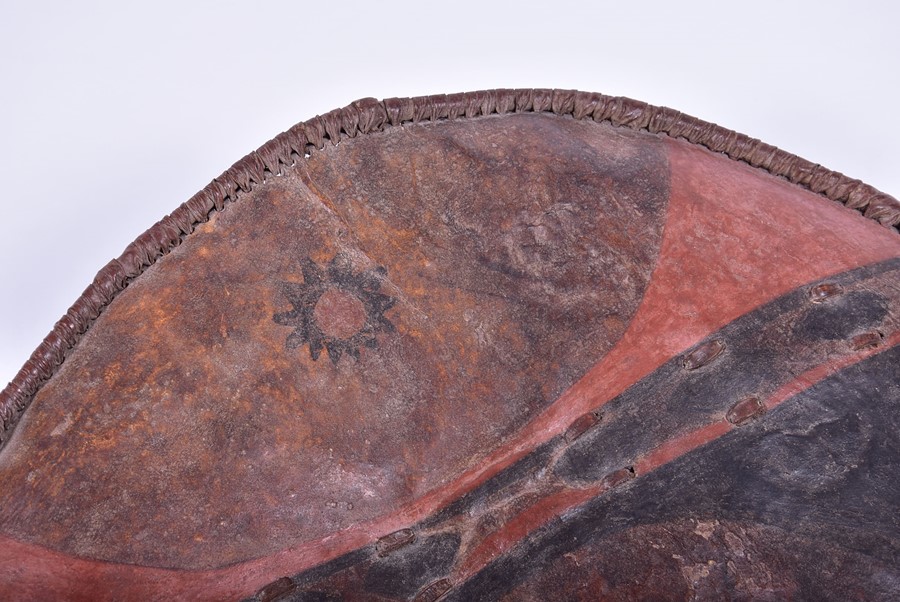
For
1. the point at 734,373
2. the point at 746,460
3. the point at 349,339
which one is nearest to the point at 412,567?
the point at 349,339

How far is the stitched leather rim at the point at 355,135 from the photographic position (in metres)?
2.54

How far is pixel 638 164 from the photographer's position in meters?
2.84

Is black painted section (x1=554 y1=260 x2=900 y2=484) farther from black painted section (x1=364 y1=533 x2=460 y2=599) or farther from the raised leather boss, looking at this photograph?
black painted section (x1=364 y1=533 x2=460 y2=599)

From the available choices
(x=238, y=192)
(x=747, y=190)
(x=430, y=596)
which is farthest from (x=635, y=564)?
(x=238, y=192)

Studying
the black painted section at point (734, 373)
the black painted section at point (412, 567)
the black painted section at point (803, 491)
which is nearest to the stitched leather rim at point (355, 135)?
the black painted section at point (734, 373)

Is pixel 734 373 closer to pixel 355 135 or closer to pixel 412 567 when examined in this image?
pixel 412 567

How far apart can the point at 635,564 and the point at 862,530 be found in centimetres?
79

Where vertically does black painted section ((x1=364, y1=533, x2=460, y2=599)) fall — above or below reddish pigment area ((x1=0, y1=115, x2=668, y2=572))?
below

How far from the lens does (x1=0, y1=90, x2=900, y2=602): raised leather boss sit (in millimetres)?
2656

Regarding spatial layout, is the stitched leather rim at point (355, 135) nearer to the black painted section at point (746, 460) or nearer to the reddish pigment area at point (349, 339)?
the reddish pigment area at point (349, 339)

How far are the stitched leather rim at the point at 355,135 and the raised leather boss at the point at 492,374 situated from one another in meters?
0.01

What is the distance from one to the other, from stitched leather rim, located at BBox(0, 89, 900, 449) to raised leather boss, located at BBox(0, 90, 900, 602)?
1 cm

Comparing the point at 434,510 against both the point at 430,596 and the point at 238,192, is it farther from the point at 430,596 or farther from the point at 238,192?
the point at 238,192

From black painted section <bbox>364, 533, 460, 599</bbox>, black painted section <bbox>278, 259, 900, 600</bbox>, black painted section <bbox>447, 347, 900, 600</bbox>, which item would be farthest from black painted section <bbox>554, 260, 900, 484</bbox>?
black painted section <bbox>364, 533, 460, 599</bbox>
